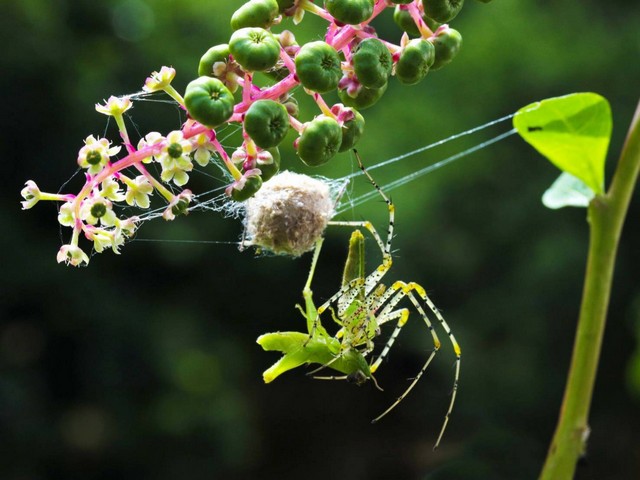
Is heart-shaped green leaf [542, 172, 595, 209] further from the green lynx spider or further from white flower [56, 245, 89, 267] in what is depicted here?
white flower [56, 245, 89, 267]

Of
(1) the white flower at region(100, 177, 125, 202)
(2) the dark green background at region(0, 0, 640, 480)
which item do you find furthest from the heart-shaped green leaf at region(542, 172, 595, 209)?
(2) the dark green background at region(0, 0, 640, 480)

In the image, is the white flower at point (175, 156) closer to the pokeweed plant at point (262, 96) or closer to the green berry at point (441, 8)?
the pokeweed plant at point (262, 96)

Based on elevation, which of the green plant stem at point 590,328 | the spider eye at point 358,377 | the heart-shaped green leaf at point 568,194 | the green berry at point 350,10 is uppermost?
the green berry at point 350,10

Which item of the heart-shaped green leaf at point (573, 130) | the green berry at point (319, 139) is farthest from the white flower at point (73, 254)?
the heart-shaped green leaf at point (573, 130)

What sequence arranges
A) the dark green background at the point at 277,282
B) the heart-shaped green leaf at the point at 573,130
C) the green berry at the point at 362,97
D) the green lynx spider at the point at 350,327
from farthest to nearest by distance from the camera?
the dark green background at the point at 277,282 → the green lynx spider at the point at 350,327 → the heart-shaped green leaf at the point at 573,130 → the green berry at the point at 362,97

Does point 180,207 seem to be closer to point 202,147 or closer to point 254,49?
point 202,147

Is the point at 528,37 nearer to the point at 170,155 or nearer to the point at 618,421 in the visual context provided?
the point at 618,421
